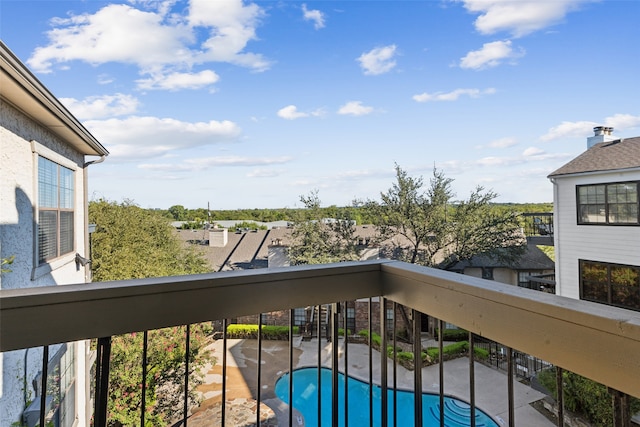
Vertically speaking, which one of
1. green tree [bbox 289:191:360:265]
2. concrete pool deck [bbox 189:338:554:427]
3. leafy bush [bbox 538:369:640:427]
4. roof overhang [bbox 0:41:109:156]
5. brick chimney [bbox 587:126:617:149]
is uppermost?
brick chimney [bbox 587:126:617:149]

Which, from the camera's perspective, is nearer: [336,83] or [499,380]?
[499,380]

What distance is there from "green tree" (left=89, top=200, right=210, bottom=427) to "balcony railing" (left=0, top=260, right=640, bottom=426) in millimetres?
1764

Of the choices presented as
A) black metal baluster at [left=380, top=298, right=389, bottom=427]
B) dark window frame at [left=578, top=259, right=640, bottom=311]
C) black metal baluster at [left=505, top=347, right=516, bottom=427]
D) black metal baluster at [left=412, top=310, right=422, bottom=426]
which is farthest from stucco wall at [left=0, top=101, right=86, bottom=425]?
dark window frame at [left=578, top=259, right=640, bottom=311]

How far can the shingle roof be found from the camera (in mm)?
7449

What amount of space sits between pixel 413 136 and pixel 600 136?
5.68m

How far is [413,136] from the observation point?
13.5 meters

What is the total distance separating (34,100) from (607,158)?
10327 mm

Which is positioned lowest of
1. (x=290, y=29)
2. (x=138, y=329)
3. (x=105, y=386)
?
(x=105, y=386)

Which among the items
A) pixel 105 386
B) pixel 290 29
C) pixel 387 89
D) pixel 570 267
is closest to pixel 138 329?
pixel 105 386

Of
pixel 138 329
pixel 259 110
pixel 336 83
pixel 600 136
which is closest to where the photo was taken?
pixel 138 329

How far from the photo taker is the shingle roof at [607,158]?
745 centimetres

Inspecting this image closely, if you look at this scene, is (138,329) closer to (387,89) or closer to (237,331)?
(387,89)

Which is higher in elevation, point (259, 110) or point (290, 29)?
point (290, 29)

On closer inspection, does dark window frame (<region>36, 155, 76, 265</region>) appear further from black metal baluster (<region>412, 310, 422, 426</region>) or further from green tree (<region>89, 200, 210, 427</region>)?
black metal baluster (<region>412, 310, 422, 426</region>)
